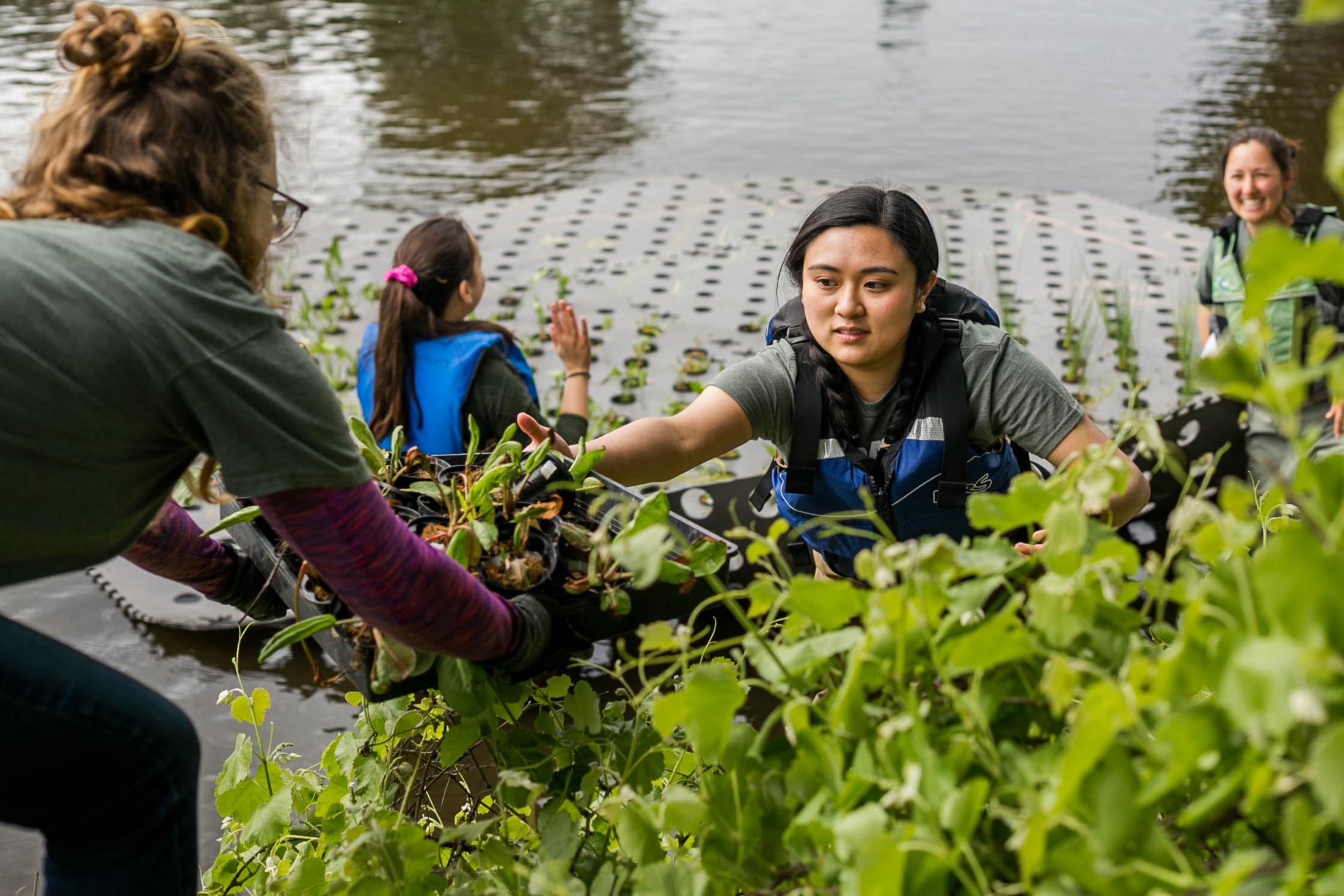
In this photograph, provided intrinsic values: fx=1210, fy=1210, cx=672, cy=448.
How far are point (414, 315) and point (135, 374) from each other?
1.62m

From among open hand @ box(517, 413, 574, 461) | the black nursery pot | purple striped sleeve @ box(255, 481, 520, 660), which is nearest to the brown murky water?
open hand @ box(517, 413, 574, 461)

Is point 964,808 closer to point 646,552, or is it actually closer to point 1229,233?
point 646,552

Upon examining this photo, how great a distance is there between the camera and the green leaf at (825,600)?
82cm

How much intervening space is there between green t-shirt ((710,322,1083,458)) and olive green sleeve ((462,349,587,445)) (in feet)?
2.42

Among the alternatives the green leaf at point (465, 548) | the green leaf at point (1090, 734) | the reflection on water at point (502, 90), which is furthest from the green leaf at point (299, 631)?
the reflection on water at point (502, 90)

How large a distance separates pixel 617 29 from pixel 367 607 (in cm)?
990

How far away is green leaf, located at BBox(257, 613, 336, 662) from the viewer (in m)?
1.09

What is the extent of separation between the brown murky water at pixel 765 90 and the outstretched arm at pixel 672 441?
6.08 feet

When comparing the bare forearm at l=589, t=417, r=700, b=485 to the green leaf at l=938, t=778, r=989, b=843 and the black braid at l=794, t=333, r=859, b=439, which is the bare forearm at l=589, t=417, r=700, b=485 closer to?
the black braid at l=794, t=333, r=859, b=439

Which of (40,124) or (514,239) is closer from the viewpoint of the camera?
(40,124)

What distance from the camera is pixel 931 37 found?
1037 cm

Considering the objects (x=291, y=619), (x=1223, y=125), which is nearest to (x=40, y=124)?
(x=291, y=619)

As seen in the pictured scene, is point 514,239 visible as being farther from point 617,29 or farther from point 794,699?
point 617,29

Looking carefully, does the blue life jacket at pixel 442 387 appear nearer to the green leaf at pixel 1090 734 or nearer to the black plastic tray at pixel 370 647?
the black plastic tray at pixel 370 647
